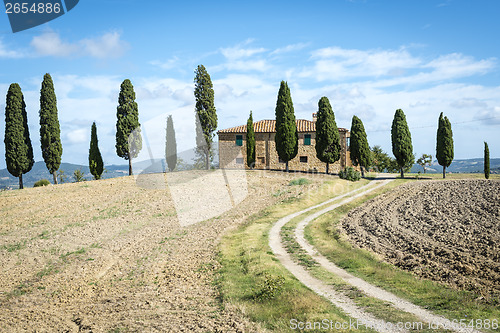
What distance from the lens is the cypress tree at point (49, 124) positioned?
44219mm

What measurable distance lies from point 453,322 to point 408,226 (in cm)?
1402

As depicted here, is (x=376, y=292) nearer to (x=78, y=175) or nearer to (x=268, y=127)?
(x=268, y=127)

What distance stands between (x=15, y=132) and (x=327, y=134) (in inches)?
1462

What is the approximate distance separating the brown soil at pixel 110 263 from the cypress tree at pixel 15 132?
9.52 m

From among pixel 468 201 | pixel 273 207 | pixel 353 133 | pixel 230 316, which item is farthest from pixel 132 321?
pixel 353 133

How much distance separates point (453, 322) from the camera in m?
10.1

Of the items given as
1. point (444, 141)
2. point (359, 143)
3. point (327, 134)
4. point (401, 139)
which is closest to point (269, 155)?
point (327, 134)

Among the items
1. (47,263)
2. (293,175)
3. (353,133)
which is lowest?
(47,263)

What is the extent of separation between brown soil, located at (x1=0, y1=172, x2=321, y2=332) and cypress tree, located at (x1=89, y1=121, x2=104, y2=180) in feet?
43.8

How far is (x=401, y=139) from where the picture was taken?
4978 centimetres

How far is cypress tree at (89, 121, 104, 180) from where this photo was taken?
48.5 m

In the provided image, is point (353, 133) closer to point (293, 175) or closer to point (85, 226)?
point (293, 175)

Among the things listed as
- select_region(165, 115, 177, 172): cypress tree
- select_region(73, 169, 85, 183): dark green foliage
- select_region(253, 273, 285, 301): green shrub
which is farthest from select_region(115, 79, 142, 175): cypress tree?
select_region(253, 273, 285, 301): green shrub

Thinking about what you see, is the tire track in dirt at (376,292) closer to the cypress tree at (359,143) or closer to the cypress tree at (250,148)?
the cypress tree at (250,148)
